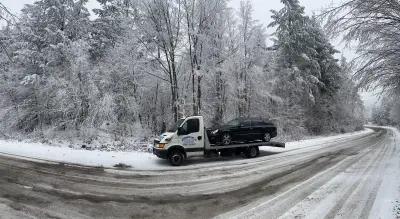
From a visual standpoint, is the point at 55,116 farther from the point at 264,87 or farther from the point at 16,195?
the point at 264,87

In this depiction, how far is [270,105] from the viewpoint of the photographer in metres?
32.8

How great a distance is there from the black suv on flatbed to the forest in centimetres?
483

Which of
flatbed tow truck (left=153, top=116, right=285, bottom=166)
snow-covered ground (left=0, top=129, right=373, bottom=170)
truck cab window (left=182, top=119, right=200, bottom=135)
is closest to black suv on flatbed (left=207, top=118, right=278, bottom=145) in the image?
flatbed tow truck (left=153, top=116, right=285, bottom=166)

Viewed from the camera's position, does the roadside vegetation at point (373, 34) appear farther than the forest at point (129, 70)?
No

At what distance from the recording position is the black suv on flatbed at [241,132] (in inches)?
635

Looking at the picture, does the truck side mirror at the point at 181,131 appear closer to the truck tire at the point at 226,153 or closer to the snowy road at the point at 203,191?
the snowy road at the point at 203,191

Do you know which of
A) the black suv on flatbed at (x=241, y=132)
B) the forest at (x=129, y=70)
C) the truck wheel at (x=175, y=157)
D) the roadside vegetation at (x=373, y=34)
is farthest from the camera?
the forest at (x=129, y=70)

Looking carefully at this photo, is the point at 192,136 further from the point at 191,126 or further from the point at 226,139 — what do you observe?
the point at 226,139

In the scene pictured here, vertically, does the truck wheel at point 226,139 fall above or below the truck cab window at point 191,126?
below

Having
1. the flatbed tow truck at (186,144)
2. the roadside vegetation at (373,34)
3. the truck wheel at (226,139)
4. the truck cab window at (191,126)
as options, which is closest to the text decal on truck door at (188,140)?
the flatbed tow truck at (186,144)

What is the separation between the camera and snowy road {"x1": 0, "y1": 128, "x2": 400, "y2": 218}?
7.64m

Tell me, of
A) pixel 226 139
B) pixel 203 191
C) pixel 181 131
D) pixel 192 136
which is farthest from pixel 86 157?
pixel 203 191

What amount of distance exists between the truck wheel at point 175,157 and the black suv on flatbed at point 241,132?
76.7 inches

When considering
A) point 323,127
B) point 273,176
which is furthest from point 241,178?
point 323,127
